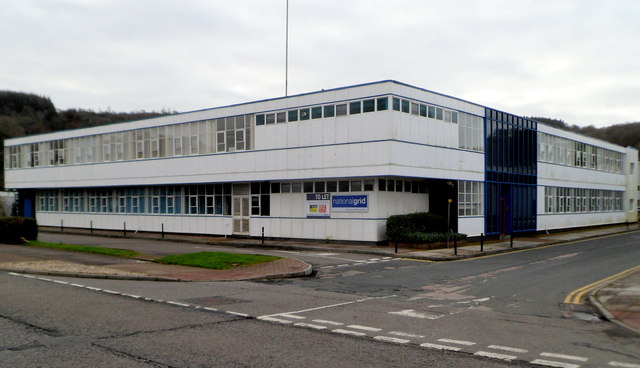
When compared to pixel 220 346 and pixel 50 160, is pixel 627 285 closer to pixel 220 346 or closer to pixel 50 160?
pixel 220 346

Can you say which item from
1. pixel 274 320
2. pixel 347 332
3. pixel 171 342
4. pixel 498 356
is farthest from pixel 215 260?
pixel 498 356

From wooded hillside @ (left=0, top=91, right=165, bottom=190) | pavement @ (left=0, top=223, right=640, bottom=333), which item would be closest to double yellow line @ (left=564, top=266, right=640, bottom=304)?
pavement @ (left=0, top=223, right=640, bottom=333)

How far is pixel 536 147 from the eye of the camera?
40156mm

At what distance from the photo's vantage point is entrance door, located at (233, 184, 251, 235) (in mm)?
34312

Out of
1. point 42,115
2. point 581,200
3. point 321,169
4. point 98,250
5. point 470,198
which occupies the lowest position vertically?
point 98,250

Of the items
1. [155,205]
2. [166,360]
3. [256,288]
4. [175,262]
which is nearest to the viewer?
→ [166,360]

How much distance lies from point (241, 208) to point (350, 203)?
27.7 feet

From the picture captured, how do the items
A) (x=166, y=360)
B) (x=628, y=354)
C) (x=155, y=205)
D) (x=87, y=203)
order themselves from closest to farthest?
(x=166, y=360) → (x=628, y=354) → (x=155, y=205) → (x=87, y=203)

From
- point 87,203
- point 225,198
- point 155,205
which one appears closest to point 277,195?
point 225,198

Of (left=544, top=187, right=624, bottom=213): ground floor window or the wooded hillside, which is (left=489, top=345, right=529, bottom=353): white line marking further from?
the wooded hillside

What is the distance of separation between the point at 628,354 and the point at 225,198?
2935cm

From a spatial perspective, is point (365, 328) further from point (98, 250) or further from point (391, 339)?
point (98, 250)

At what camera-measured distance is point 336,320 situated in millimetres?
10422

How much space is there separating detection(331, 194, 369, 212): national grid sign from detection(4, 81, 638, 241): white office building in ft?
0.23
